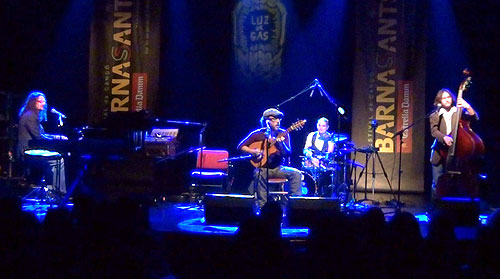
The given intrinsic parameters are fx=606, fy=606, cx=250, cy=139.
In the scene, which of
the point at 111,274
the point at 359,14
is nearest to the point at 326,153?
the point at 359,14

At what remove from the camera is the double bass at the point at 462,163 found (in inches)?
340

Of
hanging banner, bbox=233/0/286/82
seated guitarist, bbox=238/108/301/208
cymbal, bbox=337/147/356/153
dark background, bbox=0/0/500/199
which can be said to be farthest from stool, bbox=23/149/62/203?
cymbal, bbox=337/147/356/153

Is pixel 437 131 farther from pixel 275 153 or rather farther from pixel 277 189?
pixel 277 189

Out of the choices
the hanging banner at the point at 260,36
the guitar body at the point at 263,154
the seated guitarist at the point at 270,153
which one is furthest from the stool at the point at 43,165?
the hanging banner at the point at 260,36

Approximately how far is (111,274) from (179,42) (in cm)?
1009

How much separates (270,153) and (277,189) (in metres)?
0.92

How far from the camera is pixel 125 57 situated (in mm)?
12344

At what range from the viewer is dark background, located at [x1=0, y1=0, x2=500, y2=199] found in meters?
12.5

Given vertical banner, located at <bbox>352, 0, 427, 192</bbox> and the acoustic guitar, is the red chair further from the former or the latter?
vertical banner, located at <bbox>352, 0, 427, 192</bbox>

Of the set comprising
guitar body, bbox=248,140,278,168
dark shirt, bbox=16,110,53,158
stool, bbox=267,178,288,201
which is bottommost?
stool, bbox=267,178,288,201

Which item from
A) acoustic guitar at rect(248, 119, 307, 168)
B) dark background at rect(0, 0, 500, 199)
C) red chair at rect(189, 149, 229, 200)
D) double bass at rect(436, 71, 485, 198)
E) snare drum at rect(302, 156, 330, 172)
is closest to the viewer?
double bass at rect(436, 71, 485, 198)

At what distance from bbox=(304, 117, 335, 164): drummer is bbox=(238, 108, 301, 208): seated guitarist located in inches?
55.2

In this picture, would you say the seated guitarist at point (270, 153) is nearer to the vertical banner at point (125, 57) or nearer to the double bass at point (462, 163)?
the double bass at point (462, 163)

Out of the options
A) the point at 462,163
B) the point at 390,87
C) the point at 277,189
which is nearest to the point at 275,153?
the point at 277,189
